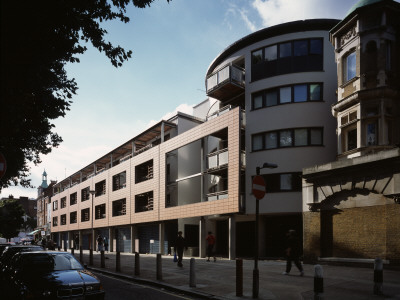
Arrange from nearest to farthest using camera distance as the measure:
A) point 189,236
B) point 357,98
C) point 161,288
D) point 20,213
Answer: point 161,288 < point 357,98 < point 189,236 < point 20,213

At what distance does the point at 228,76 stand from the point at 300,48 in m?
5.21

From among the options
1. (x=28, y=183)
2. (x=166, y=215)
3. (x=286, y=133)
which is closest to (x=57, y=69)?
(x=28, y=183)

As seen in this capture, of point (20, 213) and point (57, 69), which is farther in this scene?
point (20, 213)

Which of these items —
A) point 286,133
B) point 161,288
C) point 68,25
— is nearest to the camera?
point 68,25

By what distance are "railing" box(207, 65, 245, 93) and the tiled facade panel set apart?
2.75 meters

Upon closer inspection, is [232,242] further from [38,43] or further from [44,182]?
[44,182]

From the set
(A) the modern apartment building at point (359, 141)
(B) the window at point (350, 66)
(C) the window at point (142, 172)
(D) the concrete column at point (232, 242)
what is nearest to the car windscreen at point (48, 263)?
(A) the modern apartment building at point (359, 141)

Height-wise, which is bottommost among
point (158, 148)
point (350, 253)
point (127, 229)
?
point (127, 229)

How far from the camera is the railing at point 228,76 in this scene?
2523 centimetres

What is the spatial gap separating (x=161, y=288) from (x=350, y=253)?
29.3 ft

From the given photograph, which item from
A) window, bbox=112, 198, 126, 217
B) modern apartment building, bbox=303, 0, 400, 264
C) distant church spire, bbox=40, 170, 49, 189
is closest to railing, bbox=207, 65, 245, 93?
modern apartment building, bbox=303, 0, 400, 264

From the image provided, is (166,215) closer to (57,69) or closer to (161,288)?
(161,288)

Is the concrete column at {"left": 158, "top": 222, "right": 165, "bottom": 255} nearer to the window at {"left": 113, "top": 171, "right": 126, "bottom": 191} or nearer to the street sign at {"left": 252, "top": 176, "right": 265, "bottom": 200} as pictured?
the window at {"left": 113, "top": 171, "right": 126, "bottom": 191}

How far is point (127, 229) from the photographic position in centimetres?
4003
